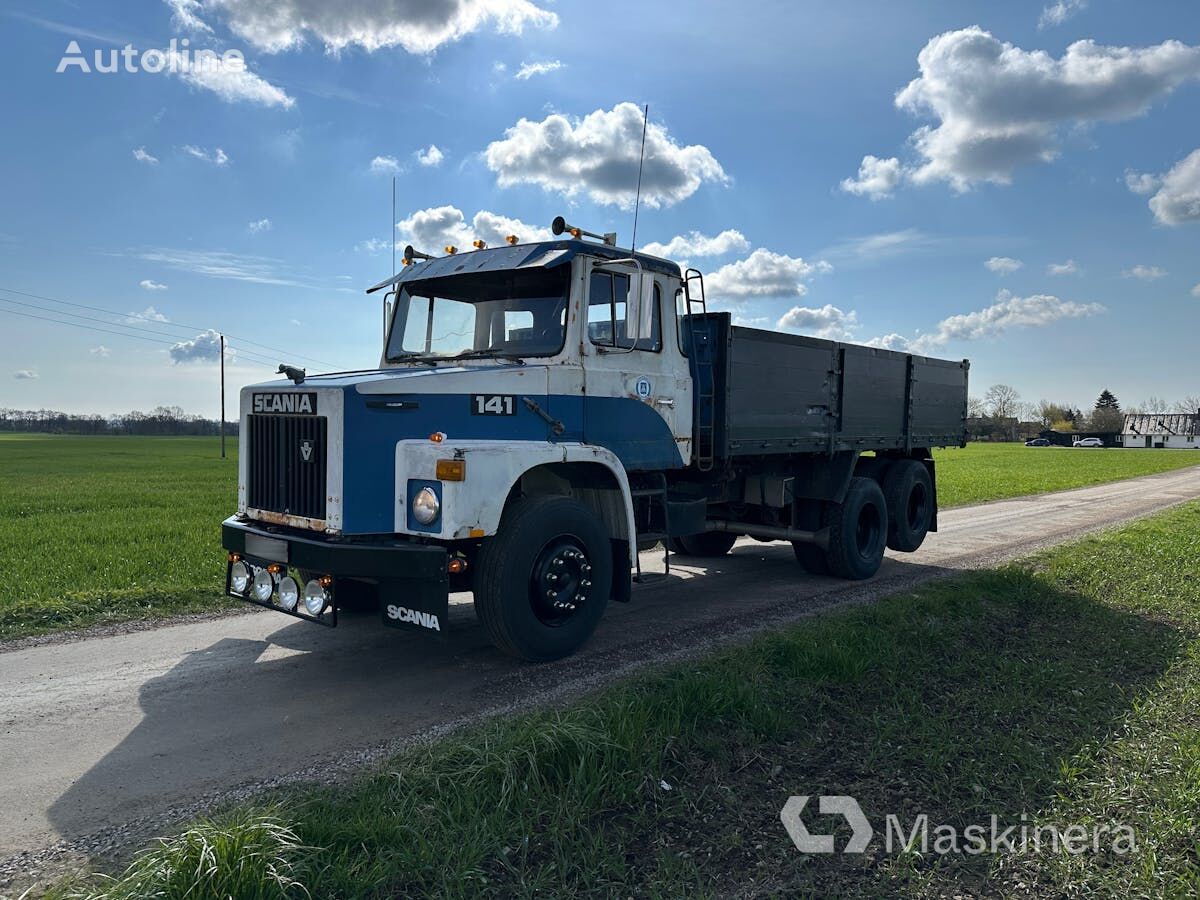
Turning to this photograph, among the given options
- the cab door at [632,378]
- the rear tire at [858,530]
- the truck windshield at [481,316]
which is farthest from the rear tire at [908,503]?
the truck windshield at [481,316]

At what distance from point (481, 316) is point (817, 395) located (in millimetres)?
4107

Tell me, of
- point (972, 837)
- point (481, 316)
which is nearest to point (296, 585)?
point (481, 316)

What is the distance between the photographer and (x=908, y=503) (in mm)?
10992

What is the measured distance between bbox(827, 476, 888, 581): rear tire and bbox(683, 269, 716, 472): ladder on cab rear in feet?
8.14

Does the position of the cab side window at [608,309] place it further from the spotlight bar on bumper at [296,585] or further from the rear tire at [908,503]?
the rear tire at [908,503]

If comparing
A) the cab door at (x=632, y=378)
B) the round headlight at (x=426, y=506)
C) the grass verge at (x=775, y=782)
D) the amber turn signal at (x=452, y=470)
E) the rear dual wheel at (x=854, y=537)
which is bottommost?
the grass verge at (x=775, y=782)

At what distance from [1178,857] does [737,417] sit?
505cm

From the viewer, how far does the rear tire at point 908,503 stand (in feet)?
35.2

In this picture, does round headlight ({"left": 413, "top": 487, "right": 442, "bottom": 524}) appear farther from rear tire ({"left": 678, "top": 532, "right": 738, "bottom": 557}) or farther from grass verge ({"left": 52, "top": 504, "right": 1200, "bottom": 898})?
rear tire ({"left": 678, "top": 532, "right": 738, "bottom": 557})

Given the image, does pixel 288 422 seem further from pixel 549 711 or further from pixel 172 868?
pixel 172 868

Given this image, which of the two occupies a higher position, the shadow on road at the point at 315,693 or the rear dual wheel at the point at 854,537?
the rear dual wheel at the point at 854,537

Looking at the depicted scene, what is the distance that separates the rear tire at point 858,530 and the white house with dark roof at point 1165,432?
93007 millimetres

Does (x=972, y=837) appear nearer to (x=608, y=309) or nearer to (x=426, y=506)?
(x=426, y=506)

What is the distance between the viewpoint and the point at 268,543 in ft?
18.6
